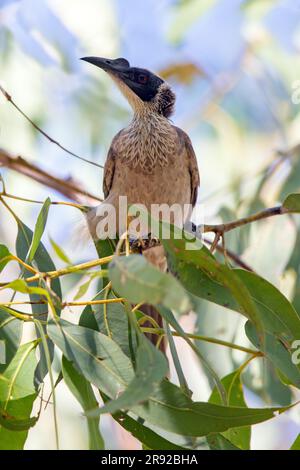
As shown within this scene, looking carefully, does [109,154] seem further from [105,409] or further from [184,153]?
[105,409]

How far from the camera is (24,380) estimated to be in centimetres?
230

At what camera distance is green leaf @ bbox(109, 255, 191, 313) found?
160 centimetres

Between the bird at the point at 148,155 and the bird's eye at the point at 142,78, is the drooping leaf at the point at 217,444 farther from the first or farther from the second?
the bird's eye at the point at 142,78

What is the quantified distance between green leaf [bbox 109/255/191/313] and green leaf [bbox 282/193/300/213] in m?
→ 0.89

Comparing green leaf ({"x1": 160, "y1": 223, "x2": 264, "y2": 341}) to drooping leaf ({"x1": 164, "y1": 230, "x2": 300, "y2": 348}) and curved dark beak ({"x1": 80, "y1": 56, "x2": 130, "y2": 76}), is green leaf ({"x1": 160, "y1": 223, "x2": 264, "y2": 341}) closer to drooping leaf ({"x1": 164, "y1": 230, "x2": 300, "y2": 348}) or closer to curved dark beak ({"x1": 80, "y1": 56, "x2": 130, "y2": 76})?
drooping leaf ({"x1": 164, "y1": 230, "x2": 300, "y2": 348})

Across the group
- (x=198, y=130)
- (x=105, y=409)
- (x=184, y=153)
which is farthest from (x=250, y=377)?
(x=198, y=130)

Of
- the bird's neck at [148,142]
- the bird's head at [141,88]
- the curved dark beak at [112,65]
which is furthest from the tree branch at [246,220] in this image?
the bird's head at [141,88]

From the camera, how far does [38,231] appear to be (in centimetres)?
247

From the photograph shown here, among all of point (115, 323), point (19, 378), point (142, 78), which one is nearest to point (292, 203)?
point (115, 323)

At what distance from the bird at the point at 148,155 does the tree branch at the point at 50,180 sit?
0.15 meters

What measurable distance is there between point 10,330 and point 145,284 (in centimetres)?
81

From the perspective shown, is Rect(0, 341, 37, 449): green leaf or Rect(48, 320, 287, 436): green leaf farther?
Rect(0, 341, 37, 449): green leaf

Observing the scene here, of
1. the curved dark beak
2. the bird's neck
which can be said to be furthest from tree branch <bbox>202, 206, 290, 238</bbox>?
the curved dark beak
